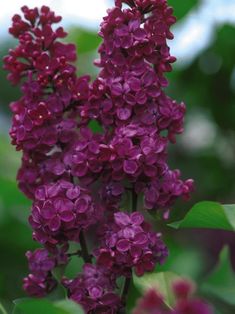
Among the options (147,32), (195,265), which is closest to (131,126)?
(147,32)

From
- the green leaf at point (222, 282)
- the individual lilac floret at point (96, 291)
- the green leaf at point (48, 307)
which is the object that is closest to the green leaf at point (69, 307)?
the green leaf at point (48, 307)

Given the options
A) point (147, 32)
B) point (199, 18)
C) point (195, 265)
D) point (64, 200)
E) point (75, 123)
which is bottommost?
point (195, 265)

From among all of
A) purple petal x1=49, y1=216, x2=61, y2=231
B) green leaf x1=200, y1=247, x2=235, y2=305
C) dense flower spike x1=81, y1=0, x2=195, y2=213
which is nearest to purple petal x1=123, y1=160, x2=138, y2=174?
dense flower spike x1=81, y1=0, x2=195, y2=213

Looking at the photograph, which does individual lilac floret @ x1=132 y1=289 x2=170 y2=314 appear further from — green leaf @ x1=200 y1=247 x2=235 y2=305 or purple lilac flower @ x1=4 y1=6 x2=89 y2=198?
green leaf @ x1=200 y1=247 x2=235 y2=305

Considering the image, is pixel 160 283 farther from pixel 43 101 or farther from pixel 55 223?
pixel 43 101

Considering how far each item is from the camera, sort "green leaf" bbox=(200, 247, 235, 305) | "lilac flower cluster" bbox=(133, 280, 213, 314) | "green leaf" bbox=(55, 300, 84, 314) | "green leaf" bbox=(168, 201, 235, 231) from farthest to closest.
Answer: "green leaf" bbox=(200, 247, 235, 305), "green leaf" bbox=(168, 201, 235, 231), "green leaf" bbox=(55, 300, 84, 314), "lilac flower cluster" bbox=(133, 280, 213, 314)

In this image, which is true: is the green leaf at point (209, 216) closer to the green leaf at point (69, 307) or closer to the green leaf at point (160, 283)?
the green leaf at point (160, 283)

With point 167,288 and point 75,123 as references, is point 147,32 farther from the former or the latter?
point 167,288
